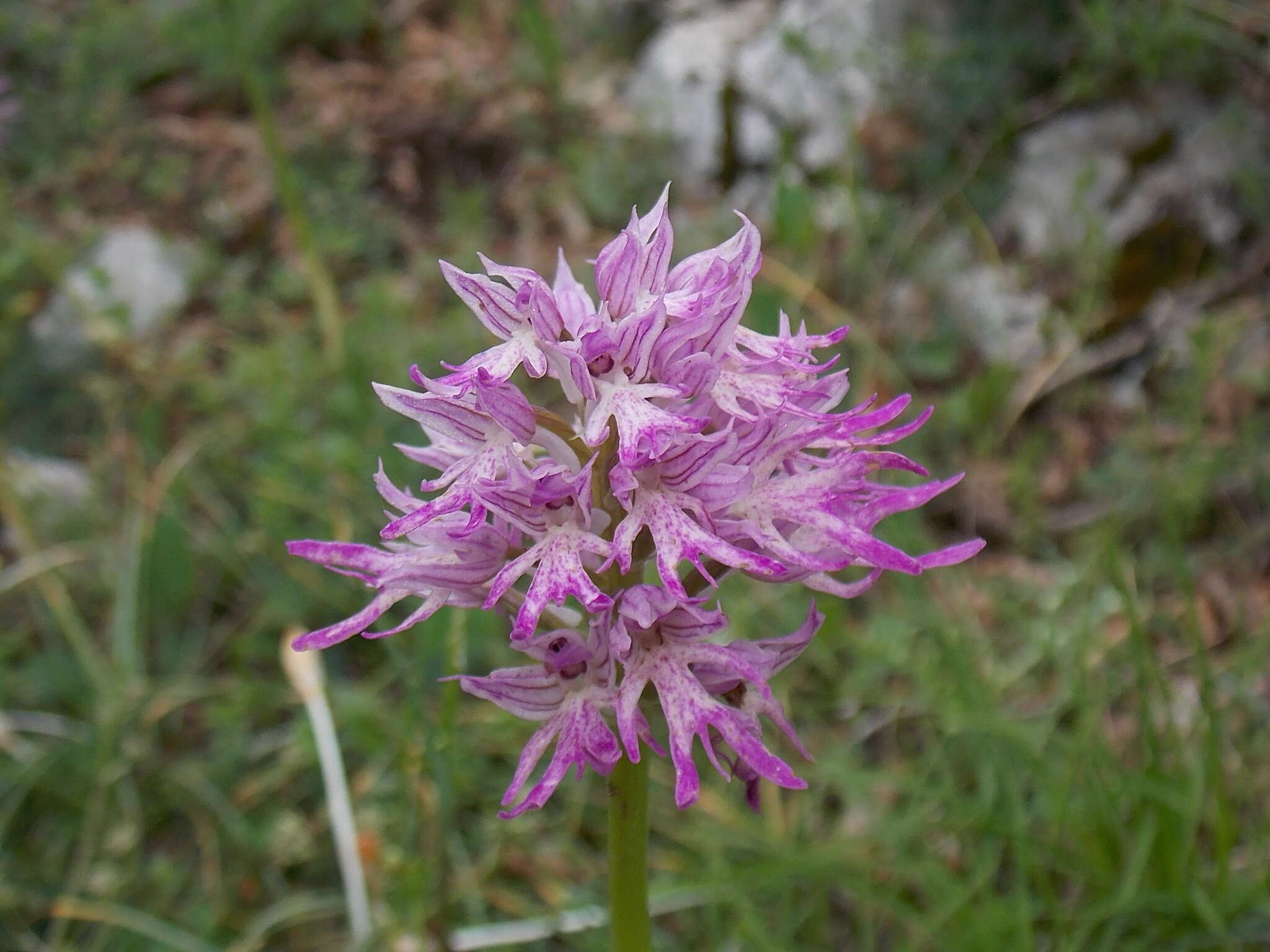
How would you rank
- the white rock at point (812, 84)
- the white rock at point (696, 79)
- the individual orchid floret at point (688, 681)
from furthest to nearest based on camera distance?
the white rock at point (696, 79)
the white rock at point (812, 84)
the individual orchid floret at point (688, 681)

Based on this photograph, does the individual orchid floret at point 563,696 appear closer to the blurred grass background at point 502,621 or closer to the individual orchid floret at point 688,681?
the individual orchid floret at point 688,681

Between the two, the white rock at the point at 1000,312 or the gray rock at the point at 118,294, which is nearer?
the white rock at the point at 1000,312

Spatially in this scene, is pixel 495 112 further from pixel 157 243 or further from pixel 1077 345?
pixel 1077 345

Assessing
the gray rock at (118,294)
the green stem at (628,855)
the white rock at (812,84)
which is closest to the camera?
the green stem at (628,855)

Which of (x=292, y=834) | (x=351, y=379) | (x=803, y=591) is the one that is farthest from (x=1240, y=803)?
(x=351, y=379)

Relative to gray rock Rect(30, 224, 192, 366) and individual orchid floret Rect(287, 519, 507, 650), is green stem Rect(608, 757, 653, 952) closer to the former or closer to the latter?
individual orchid floret Rect(287, 519, 507, 650)

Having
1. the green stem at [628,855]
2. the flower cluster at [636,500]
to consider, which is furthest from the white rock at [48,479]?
the green stem at [628,855]
